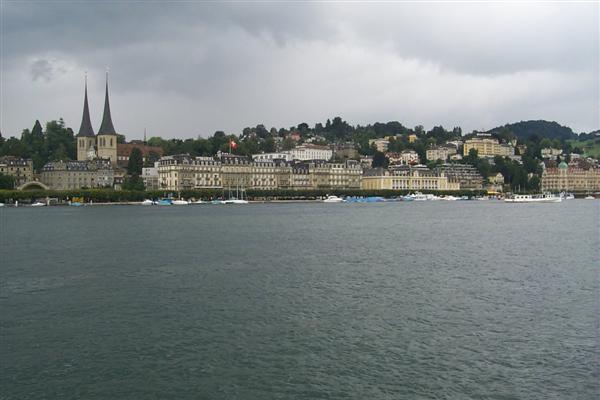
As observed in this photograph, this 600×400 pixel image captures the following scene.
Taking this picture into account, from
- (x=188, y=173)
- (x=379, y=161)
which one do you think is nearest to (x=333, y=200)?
(x=188, y=173)

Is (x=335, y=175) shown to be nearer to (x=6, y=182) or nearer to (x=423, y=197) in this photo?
(x=423, y=197)

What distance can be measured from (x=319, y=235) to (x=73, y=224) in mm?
24076

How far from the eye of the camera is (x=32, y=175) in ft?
431

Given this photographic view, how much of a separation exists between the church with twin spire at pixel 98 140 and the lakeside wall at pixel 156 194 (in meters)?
30.7

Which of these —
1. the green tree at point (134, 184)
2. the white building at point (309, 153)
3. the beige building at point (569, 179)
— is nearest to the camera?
the green tree at point (134, 184)

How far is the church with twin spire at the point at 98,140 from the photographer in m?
143

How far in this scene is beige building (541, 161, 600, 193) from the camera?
186 m

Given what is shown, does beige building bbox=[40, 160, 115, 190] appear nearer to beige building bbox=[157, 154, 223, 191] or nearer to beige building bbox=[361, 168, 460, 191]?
beige building bbox=[157, 154, 223, 191]

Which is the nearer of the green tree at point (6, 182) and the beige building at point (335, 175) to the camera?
the green tree at point (6, 182)

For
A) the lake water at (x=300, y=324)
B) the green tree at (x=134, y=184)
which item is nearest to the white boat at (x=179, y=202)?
the green tree at (x=134, y=184)

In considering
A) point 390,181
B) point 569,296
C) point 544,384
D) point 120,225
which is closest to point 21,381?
point 544,384

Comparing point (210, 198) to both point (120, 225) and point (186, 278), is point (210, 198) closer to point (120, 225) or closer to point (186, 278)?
point (120, 225)

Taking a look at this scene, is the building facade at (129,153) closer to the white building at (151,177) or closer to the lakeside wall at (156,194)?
the white building at (151,177)

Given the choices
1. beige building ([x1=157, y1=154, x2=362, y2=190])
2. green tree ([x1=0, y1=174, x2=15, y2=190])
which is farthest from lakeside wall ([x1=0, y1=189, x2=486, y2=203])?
green tree ([x1=0, y1=174, x2=15, y2=190])
